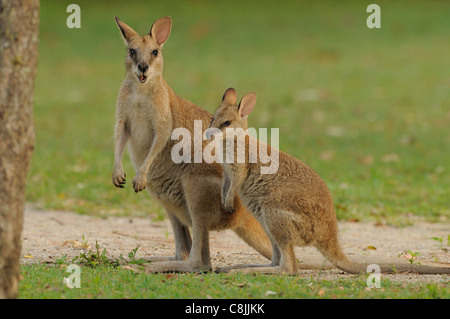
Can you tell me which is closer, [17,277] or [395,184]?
[17,277]

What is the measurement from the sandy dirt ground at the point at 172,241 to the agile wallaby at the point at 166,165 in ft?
1.29

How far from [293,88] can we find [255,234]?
8.48 metres

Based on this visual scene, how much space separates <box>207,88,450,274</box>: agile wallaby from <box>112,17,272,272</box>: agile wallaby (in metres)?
0.20

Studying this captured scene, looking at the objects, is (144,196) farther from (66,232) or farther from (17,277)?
(17,277)

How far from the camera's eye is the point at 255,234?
16.9 feet

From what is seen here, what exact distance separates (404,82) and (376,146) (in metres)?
3.73

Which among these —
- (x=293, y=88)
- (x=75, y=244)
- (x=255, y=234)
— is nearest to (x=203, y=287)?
(x=255, y=234)

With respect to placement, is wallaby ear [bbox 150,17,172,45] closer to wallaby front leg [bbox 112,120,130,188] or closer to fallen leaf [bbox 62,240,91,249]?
wallaby front leg [bbox 112,120,130,188]

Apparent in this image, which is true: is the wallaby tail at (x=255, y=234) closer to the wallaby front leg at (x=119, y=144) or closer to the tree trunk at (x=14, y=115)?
the wallaby front leg at (x=119, y=144)

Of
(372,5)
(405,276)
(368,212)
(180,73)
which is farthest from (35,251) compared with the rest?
(372,5)

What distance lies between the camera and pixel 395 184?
843 centimetres

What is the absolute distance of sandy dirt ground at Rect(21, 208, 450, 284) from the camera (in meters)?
5.14

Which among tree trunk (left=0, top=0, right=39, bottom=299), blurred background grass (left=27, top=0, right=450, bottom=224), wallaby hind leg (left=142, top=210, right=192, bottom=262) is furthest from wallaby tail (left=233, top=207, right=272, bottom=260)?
blurred background grass (left=27, top=0, right=450, bottom=224)

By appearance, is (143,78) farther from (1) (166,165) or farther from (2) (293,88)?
(2) (293,88)
